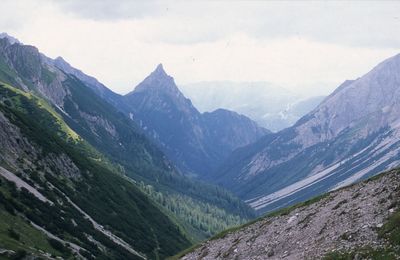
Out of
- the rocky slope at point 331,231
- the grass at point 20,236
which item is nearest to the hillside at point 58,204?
the grass at point 20,236

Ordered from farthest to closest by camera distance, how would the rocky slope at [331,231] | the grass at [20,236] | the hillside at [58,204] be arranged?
1. the hillside at [58,204]
2. the grass at [20,236]
3. the rocky slope at [331,231]

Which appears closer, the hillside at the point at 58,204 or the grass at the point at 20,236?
the grass at the point at 20,236

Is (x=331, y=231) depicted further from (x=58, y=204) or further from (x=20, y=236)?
(x=58, y=204)

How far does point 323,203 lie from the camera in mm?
70188

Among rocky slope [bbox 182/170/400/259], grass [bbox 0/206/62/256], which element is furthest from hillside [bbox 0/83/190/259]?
rocky slope [bbox 182/170/400/259]

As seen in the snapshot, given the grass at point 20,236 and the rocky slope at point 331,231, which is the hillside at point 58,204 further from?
the rocky slope at point 331,231

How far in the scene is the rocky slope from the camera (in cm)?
4528

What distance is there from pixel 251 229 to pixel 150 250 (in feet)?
346

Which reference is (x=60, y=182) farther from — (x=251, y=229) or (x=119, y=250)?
(x=251, y=229)

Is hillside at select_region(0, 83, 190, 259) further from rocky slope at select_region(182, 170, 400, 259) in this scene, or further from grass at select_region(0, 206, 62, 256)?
rocky slope at select_region(182, 170, 400, 259)

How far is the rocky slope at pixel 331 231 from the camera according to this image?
45.3 meters

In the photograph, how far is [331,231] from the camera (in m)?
54.2

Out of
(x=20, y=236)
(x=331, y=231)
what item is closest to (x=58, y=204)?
(x=20, y=236)

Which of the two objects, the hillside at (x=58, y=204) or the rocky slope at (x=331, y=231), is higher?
the hillside at (x=58, y=204)
